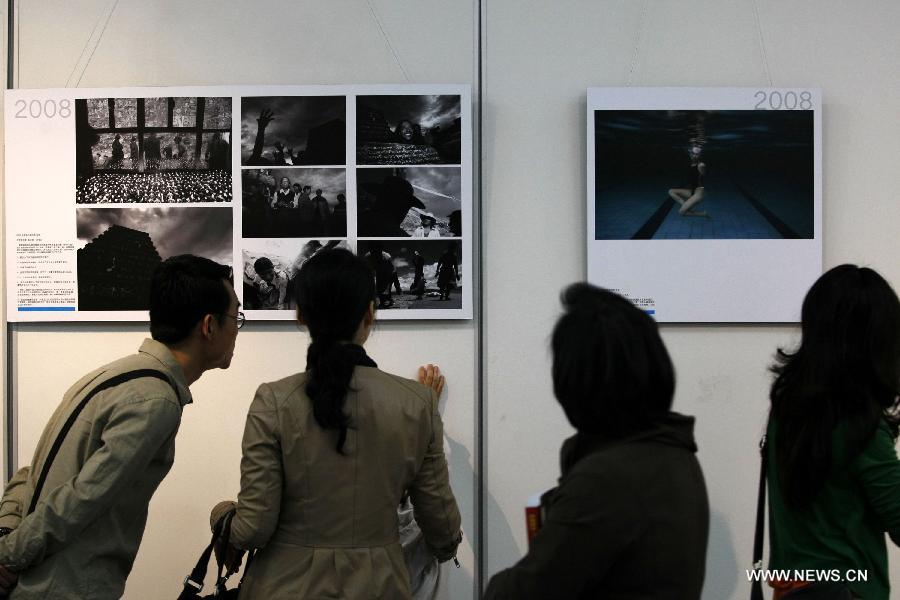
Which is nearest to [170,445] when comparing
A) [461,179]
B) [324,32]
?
[461,179]

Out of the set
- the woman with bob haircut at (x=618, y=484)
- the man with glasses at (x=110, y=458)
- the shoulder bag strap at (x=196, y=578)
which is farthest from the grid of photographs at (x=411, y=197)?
the woman with bob haircut at (x=618, y=484)

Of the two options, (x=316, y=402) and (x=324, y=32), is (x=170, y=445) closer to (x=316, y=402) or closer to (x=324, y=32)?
(x=316, y=402)

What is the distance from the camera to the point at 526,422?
2.73 metres

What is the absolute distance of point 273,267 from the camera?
2715 mm

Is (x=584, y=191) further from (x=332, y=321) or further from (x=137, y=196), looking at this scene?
(x=137, y=196)

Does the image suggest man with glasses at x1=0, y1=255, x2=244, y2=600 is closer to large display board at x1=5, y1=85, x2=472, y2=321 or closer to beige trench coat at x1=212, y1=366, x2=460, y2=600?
beige trench coat at x1=212, y1=366, x2=460, y2=600

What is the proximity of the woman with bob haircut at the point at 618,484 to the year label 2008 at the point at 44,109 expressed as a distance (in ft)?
→ 7.72

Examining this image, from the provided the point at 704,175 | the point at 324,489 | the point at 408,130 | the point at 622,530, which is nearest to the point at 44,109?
the point at 408,130

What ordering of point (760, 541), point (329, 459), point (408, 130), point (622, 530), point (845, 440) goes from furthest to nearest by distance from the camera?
point (408, 130) < point (760, 541) < point (329, 459) < point (845, 440) < point (622, 530)

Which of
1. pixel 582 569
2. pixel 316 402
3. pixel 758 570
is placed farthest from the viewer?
pixel 758 570

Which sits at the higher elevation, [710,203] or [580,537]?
[710,203]

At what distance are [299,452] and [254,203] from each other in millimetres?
1393

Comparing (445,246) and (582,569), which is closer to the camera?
(582,569)

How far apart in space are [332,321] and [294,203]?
124 centimetres
